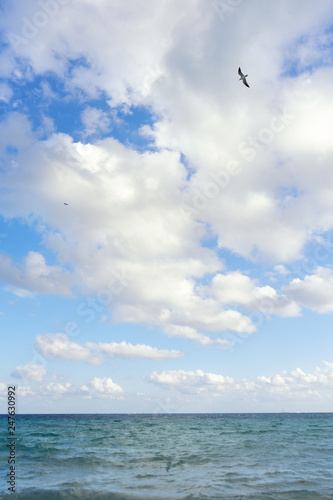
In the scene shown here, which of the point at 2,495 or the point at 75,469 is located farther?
the point at 75,469

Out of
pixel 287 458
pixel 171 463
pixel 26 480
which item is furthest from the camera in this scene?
pixel 287 458

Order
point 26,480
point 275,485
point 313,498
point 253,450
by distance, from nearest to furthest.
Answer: point 313,498, point 275,485, point 26,480, point 253,450

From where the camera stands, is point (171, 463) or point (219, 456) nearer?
point (171, 463)

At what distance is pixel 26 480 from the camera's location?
1911cm

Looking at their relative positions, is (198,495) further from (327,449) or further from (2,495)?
(327,449)

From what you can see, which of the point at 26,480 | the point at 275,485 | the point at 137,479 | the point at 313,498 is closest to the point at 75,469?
the point at 26,480

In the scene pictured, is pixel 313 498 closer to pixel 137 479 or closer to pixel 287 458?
pixel 137 479

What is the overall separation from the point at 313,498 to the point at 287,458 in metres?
12.7

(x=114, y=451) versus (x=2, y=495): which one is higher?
(x=2, y=495)

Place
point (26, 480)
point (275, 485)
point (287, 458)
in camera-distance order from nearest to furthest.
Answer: point (275, 485) → point (26, 480) → point (287, 458)

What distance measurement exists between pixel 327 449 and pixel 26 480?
27793mm

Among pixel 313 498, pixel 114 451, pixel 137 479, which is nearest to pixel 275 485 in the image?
pixel 313 498

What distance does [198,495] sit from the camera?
51.6 feet

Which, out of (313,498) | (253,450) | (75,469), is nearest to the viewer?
(313,498)
